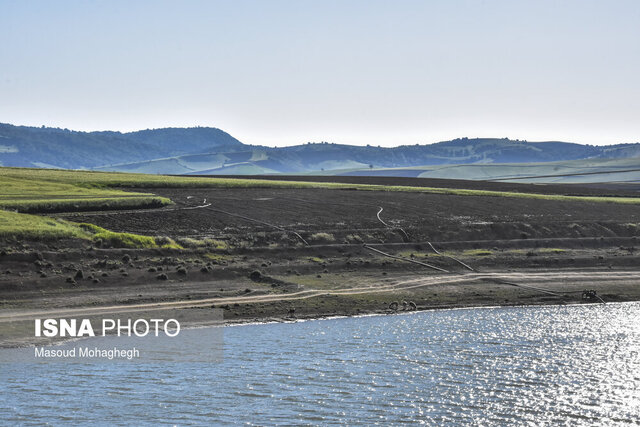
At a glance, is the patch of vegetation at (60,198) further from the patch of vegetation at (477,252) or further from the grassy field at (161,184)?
the patch of vegetation at (477,252)

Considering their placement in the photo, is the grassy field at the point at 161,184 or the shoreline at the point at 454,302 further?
the grassy field at the point at 161,184

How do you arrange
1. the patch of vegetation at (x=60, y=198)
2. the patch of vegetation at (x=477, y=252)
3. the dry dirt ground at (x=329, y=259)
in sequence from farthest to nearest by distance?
1. the patch of vegetation at (x=477, y=252)
2. the patch of vegetation at (x=60, y=198)
3. the dry dirt ground at (x=329, y=259)

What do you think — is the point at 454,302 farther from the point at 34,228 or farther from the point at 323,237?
the point at 34,228

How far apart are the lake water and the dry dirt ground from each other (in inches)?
296

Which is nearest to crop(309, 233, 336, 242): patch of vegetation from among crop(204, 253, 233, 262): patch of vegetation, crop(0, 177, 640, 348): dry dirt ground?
crop(0, 177, 640, 348): dry dirt ground

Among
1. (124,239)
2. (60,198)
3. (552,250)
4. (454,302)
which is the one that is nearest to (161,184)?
(60,198)

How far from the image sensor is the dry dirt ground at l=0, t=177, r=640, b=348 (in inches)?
1837

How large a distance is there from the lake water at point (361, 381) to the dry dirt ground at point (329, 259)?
7506 mm

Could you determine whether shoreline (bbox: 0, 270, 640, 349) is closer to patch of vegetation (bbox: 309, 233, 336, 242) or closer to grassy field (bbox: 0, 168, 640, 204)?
Answer: patch of vegetation (bbox: 309, 233, 336, 242)

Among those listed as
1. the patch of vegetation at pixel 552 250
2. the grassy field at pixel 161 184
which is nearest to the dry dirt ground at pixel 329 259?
the patch of vegetation at pixel 552 250

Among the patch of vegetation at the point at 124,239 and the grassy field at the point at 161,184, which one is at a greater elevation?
the grassy field at the point at 161,184

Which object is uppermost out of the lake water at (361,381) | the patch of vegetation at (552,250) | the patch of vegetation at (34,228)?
the patch of vegetation at (34,228)

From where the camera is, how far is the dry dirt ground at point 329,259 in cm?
4666

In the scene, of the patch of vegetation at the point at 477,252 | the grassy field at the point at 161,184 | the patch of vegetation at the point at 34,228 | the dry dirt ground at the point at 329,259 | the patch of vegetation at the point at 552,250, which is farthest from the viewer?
the grassy field at the point at 161,184
